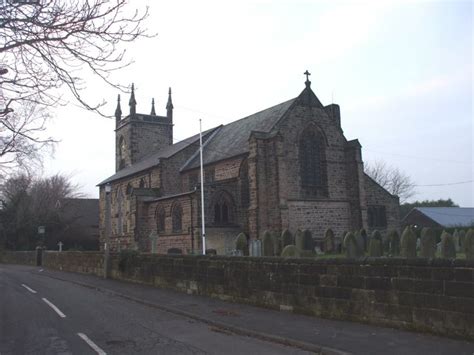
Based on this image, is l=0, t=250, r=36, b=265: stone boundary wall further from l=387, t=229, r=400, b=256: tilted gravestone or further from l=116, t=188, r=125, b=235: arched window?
l=387, t=229, r=400, b=256: tilted gravestone

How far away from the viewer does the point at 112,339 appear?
8.47 meters

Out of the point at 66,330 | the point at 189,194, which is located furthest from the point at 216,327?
the point at 189,194

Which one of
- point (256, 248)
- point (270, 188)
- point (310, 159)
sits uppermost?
point (310, 159)

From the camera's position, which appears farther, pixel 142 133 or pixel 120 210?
pixel 142 133

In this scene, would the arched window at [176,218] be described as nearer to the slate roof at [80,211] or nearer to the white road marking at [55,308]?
the white road marking at [55,308]

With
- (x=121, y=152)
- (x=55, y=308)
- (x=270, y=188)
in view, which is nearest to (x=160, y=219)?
(x=270, y=188)

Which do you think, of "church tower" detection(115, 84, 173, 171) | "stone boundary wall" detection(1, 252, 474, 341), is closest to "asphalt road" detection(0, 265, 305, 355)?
"stone boundary wall" detection(1, 252, 474, 341)

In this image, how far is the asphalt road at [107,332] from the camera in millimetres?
7645

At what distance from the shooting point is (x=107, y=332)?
9156 millimetres

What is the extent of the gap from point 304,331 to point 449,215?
169ft

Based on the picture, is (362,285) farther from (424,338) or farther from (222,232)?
(222,232)

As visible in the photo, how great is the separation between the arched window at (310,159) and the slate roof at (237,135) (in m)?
2.34

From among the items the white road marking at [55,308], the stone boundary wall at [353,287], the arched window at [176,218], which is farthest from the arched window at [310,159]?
the white road marking at [55,308]

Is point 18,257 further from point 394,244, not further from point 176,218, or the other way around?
point 394,244
